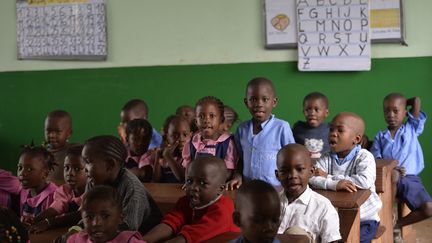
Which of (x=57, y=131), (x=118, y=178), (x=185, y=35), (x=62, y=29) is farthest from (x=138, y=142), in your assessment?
(x=62, y=29)

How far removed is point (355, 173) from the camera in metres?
3.34

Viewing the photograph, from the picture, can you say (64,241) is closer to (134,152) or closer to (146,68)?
(134,152)

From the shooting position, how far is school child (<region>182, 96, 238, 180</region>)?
364 centimetres

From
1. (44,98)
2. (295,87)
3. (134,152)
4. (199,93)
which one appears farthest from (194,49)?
(134,152)

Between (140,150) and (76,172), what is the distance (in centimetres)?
133

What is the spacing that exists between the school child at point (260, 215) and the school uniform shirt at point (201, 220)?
0.41 metres

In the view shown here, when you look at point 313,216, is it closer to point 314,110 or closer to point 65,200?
point 65,200

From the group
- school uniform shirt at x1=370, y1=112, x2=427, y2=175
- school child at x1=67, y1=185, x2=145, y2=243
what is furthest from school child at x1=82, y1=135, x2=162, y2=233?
school uniform shirt at x1=370, y1=112, x2=427, y2=175

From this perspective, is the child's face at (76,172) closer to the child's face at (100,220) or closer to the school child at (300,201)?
the child's face at (100,220)

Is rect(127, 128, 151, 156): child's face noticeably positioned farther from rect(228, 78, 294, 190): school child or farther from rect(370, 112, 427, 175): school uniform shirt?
rect(370, 112, 427, 175): school uniform shirt

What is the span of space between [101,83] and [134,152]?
2834 mm

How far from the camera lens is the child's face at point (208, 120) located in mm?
3672

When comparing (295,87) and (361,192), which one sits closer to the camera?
(361,192)

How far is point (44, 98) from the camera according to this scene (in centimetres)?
720
